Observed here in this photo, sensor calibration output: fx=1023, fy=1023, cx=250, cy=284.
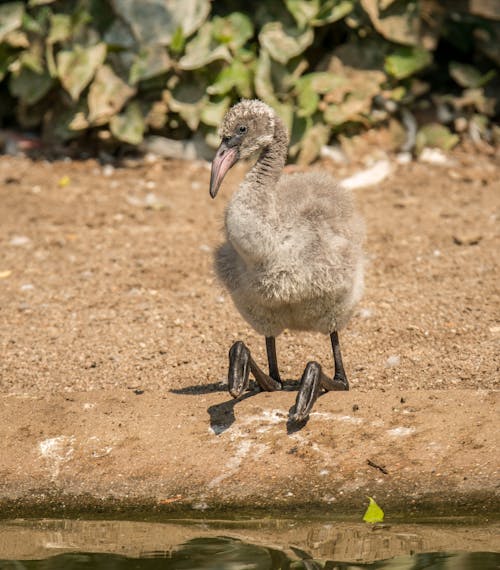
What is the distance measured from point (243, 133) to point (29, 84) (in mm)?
5442

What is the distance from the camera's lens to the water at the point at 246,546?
14.0 ft

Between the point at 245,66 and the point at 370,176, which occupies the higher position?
the point at 245,66

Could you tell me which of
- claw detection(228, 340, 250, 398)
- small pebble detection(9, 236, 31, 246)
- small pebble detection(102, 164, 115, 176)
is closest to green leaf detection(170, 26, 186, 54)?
small pebble detection(102, 164, 115, 176)

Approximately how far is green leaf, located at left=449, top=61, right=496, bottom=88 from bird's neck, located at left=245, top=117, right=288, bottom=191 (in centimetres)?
548

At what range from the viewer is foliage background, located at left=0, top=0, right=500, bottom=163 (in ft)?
32.6

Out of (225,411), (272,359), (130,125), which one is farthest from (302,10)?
(225,411)

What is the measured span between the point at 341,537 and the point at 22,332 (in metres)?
3.34

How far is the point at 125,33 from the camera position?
10117 mm

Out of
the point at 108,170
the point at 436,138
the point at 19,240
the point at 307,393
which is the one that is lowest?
the point at 108,170

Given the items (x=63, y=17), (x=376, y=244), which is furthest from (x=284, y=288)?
(x=63, y=17)

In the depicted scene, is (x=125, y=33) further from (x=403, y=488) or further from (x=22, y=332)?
(x=403, y=488)

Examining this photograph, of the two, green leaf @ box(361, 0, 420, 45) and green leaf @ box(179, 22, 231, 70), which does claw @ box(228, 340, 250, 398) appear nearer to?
green leaf @ box(179, 22, 231, 70)

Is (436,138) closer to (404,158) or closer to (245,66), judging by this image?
(404,158)

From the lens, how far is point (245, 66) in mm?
10008
